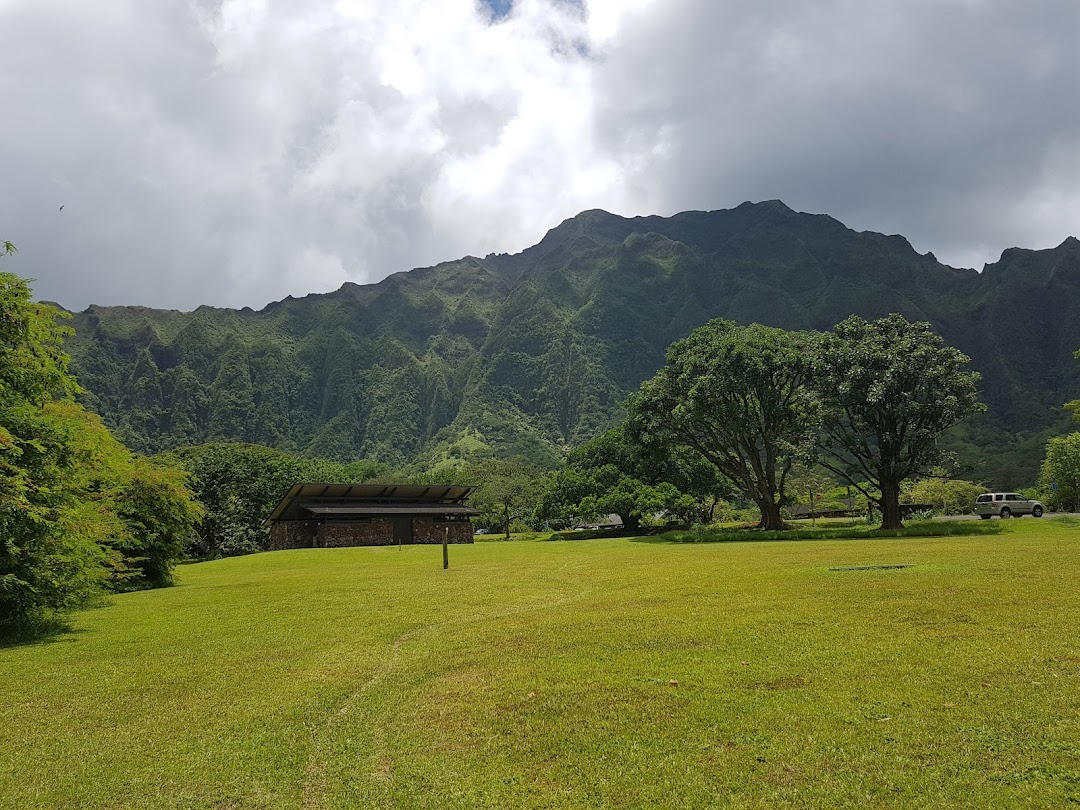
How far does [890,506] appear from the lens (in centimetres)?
4091

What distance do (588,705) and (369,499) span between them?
214 feet

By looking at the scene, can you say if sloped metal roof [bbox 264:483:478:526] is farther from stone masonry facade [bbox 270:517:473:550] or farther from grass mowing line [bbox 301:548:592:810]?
grass mowing line [bbox 301:548:592:810]

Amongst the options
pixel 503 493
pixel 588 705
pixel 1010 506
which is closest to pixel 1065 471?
pixel 1010 506

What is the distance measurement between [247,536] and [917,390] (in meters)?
69.2

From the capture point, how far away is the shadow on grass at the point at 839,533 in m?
36.0

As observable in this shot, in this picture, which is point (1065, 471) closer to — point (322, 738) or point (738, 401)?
point (738, 401)

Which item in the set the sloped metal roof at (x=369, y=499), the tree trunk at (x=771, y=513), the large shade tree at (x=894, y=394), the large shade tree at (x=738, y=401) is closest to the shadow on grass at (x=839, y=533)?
the large shade tree at (x=894, y=394)

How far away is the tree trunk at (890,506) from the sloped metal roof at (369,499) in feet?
133

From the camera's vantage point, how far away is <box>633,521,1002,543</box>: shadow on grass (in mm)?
35969

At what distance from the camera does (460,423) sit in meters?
198

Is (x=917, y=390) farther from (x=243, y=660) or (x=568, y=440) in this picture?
(x=568, y=440)

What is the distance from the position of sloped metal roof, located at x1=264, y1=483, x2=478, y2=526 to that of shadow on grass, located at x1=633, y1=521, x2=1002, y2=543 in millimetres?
28018

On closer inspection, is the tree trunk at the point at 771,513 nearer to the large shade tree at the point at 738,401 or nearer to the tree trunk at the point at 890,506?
the large shade tree at the point at 738,401

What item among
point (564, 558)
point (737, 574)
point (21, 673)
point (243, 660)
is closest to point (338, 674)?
point (243, 660)
